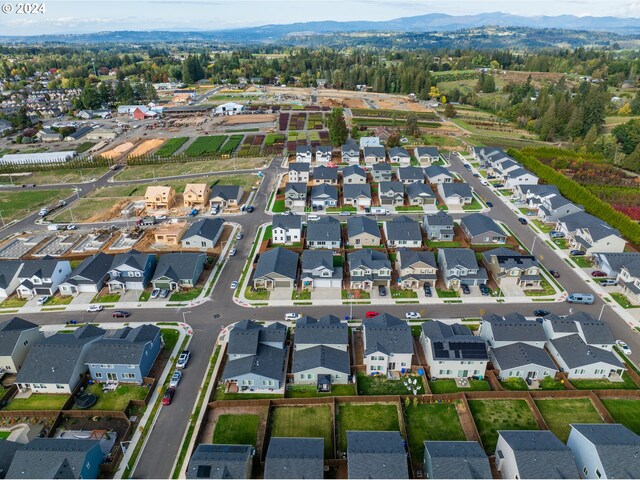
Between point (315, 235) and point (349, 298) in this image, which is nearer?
point (349, 298)

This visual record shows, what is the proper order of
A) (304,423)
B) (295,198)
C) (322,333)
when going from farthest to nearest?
1. (295,198)
2. (322,333)
3. (304,423)

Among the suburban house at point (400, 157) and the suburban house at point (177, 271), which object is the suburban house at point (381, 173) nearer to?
the suburban house at point (400, 157)

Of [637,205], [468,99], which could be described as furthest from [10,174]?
[468,99]

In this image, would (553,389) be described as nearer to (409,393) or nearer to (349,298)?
(409,393)

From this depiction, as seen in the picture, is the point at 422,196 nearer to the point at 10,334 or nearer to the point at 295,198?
the point at 295,198

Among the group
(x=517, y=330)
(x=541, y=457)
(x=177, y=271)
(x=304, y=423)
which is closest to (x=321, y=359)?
(x=304, y=423)

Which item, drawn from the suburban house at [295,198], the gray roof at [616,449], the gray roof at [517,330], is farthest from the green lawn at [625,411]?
the suburban house at [295,198]
